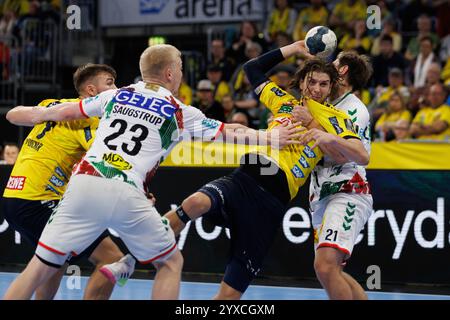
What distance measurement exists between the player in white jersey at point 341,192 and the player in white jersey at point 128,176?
2.94 ft

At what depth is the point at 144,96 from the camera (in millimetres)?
5801

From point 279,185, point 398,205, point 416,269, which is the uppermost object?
point 279,185

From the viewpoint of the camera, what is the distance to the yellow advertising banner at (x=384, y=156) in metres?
10.4

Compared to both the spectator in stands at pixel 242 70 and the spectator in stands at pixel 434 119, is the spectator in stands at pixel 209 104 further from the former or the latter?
the spectator in stands at pixel 434 119

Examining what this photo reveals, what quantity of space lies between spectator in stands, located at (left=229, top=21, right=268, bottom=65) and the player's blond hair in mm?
9740

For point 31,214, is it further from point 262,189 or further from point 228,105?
point 228,105

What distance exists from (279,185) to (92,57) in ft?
44.0

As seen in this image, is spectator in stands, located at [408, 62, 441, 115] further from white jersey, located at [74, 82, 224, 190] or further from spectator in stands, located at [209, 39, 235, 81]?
white jersey, located at [74, 82, 224, 190]

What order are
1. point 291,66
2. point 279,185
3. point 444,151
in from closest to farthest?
point 279,185 < point 444,151 < point 291,66

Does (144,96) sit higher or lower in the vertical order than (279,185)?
higher

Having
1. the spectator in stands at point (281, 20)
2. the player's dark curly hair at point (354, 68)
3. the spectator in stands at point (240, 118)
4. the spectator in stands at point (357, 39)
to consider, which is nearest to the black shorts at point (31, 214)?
the player's dark curly hair at point (354, 68)

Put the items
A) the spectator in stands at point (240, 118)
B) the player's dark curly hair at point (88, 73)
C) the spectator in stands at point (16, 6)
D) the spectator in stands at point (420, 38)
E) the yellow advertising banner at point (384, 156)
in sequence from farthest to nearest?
the spectator in stands at point (16, 6) → the spectator in stands at point (420, 38) → the spectator in stands at point (240, 118) → the yellow advertising banner at point (384, 156) → the player's dark curly hair at point (88, 73)

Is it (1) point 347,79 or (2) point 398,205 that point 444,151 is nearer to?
(2) point 398,205
